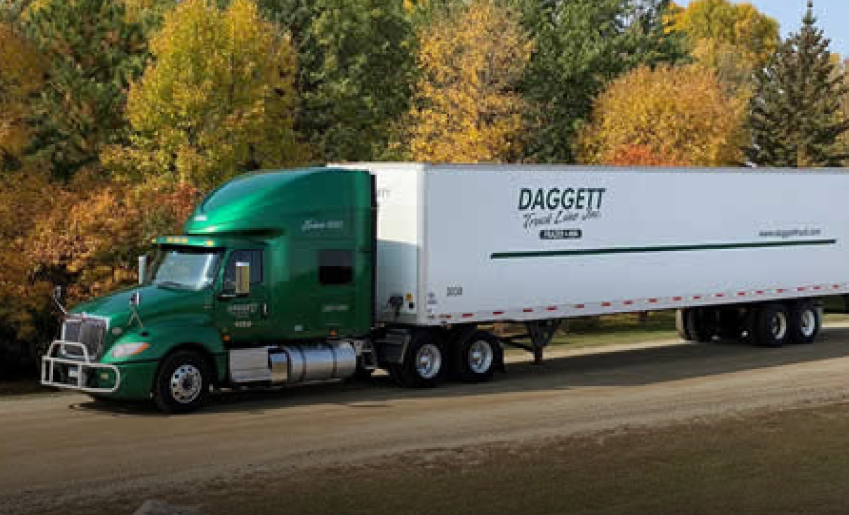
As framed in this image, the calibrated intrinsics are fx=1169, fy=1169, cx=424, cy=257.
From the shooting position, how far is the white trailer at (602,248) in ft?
69.9

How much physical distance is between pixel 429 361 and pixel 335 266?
8.77ft

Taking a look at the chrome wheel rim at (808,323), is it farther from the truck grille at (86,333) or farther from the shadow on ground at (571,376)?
the truck grille at (86,333)

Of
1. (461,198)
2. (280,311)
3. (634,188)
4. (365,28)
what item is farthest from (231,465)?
(365,28)

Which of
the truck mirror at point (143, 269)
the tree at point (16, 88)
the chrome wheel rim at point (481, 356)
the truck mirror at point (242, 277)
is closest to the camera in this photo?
the truck mirror at point (242, 277)

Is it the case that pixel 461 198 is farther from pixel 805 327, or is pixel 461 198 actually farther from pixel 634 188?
pixel 805 327

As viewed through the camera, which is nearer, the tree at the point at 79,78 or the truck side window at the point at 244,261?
the truck side window at the point at 244,261

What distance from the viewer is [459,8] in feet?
195

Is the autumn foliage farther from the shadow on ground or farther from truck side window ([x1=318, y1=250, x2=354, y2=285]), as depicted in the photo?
truck side window ([x1=318, y1=250, x2=354, y2=285])

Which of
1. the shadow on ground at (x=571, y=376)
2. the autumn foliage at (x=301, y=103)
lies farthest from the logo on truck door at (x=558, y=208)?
the autumn foliage at (x=301, y=103)

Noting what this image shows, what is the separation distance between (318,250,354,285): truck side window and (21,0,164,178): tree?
72.2 feet

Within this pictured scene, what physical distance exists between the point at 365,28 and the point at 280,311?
3830 centimetres

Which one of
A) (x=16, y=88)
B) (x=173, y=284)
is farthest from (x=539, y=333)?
(x=16, y=88)

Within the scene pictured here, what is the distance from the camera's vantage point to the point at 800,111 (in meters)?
62.0

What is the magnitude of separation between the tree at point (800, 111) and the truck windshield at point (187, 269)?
156ft
